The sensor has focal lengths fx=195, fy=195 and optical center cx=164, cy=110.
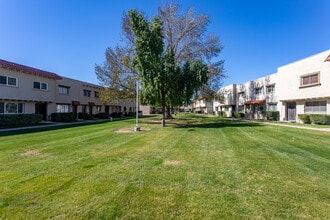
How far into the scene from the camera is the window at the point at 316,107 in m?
21.0

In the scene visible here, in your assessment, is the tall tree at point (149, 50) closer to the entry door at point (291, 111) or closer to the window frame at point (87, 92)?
the entry door at point (291, 111)

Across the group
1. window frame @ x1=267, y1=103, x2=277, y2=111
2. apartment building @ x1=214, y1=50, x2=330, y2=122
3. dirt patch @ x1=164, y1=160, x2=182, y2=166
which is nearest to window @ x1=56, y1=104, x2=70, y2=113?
apartment building @ x1=214, y1=50, x2=330, y2=122

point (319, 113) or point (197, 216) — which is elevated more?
point (319, 113)

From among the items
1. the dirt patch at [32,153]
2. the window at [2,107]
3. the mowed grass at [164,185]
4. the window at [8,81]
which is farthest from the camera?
the window at [2,107]

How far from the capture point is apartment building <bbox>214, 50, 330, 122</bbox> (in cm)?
2080

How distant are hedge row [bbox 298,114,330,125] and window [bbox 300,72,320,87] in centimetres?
360

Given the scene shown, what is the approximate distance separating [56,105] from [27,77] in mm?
5679

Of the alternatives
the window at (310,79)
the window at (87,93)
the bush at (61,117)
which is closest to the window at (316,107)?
the window at (310,79)

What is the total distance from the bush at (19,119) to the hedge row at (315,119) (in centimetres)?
3005

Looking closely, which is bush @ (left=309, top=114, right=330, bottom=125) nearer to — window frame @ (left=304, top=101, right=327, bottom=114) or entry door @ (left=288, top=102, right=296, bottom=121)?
window frame @ (left=304, top=101, right=327, bottom=114)

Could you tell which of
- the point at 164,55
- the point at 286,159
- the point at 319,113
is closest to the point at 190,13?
the point at 164,55

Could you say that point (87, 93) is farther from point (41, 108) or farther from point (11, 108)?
point (11, 108)

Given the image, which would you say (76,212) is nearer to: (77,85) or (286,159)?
(286,159)

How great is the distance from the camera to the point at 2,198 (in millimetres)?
3764
